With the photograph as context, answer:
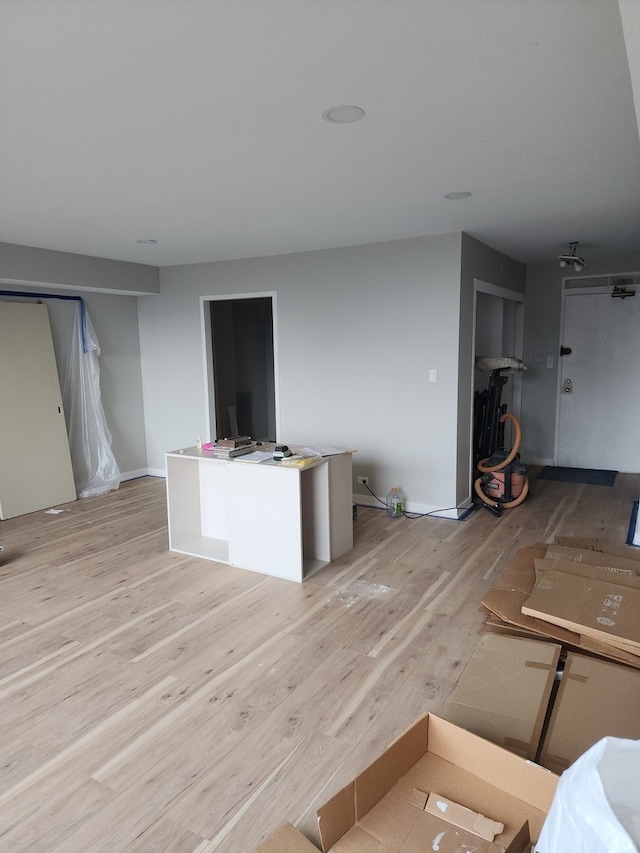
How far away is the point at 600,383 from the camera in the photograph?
6.36 metres

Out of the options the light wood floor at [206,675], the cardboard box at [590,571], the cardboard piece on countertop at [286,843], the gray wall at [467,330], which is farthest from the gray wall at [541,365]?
the cardboard piece on countertop at [286,843]

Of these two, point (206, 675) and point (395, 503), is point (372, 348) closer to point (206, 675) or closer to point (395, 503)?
point (395, 503)

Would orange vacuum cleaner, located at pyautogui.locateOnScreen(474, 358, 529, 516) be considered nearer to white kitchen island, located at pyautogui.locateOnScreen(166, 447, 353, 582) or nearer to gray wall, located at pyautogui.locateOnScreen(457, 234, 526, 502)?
gray wall, located at pyautogui.locateOnScreen(457, 234, 526, 502)

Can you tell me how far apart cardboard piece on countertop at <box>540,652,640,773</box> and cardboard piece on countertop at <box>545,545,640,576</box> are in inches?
36.6

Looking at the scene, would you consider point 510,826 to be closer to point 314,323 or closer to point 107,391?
point 314,323

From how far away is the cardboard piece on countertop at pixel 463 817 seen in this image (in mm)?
1591

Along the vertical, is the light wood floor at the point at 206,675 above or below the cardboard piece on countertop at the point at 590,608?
below

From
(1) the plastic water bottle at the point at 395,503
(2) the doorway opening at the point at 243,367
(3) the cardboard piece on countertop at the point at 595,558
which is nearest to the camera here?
(3) the cardboard piece on countertop at the point at 595,558

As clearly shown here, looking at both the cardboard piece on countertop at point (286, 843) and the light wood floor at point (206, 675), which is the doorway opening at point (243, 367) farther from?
the cardboard piece on countertop at point (286, 843)

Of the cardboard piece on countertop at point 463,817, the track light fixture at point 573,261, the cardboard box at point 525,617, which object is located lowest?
the cardboard piece on countertop at point 463,817

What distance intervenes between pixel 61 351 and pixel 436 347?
149 inches

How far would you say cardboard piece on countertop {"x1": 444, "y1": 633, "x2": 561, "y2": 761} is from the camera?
1.93 m

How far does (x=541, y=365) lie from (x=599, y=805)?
6220 mm

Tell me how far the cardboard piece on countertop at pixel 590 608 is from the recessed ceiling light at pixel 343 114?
7.58 ft
